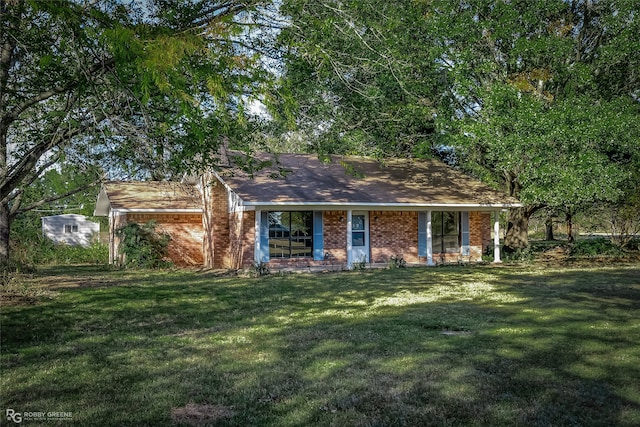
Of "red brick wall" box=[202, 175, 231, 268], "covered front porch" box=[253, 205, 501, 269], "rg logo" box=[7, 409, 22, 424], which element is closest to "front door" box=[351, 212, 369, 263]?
"covered front porch" box=[253, 205, 501, 269]

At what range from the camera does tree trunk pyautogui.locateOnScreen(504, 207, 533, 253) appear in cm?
2681

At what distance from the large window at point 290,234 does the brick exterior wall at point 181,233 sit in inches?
199

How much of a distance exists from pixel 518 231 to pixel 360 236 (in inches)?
361

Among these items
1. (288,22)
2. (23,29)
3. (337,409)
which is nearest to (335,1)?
(288,22)

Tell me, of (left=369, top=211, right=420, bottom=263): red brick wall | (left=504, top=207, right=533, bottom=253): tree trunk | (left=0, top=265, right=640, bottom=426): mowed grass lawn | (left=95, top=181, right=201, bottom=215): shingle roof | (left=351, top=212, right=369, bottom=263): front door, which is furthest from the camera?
(left=504, top=207, right=533, bottom=253): tree trunk

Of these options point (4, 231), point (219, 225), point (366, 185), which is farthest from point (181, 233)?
point (366, 185)

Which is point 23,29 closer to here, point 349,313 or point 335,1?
point 335,1

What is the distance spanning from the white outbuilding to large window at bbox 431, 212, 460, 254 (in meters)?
27.1

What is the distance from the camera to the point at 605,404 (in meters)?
5.14

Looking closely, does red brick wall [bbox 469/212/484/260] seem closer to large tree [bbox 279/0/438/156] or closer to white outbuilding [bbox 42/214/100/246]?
large tree [bbox 279/0/438/156]

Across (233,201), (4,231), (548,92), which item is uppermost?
(548,92)

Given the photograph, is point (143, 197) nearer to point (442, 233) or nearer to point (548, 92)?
point (442, 233)

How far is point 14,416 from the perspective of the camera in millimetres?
4801

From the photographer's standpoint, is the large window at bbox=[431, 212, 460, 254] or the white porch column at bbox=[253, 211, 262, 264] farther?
the large window at bbox=[431, 212, 460, 254]
